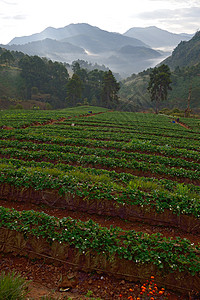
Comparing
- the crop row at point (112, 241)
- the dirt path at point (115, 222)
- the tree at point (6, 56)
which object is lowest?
the dirt path at point (115, 222)

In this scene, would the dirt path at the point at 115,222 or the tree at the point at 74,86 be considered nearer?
the dirt path at the point at 115,222

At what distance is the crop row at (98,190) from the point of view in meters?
7.55

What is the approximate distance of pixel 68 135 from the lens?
1919cm

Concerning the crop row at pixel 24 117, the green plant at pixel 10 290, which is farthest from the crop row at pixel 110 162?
the crop row at pixel 24 117

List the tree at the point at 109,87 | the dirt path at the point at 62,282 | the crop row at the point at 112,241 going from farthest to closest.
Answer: the tree at the point at 109,87, the crop row at the point at 112,241, the dirt path at the point at 62,282

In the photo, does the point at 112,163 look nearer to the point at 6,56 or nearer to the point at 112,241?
the point at 112,241

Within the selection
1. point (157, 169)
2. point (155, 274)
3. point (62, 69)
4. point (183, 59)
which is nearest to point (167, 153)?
point (157, 169)

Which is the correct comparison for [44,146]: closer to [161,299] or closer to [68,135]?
[68,135]

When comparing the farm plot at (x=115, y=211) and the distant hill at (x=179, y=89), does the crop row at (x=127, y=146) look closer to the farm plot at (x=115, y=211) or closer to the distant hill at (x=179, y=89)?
the farm plot at (x=115, y=211)

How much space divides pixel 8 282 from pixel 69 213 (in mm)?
4127

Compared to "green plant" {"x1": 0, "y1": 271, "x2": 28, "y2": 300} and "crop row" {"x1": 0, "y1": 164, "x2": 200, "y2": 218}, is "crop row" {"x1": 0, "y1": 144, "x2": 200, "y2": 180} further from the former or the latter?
"green plant" {"x1": 0, "y1": 271, "x2": 28, "y2": 300}

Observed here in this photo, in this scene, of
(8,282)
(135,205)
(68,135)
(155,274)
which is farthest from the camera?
(68,135)

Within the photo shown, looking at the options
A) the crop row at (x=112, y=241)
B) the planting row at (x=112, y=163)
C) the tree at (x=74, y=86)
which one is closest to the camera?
the crop row at (x=112, y=241)

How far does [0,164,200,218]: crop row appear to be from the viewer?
24.8 ft
